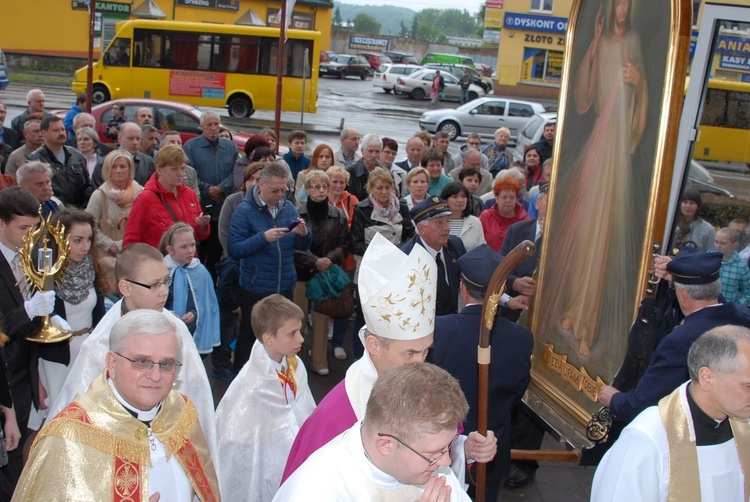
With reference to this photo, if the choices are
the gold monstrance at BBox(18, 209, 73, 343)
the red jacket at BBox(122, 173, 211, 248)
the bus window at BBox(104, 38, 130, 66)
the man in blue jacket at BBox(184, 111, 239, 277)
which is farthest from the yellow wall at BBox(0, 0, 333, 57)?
the gold monstrance at BBox(18, 209, 73, 343)

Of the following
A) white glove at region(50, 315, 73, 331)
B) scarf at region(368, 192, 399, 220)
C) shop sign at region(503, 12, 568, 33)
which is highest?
shop sign at region(503, 12, 568, 33)

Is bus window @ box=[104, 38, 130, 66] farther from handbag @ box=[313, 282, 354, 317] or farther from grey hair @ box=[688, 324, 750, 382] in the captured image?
grey hair @ box=[688, 324, 750, 382]

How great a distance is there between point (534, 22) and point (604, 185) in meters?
39.2

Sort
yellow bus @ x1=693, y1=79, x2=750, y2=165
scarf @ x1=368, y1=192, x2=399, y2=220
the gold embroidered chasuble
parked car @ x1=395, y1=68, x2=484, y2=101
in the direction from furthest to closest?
parked car @ x1=395, y1=68, x2=484, y2=101 < scarf @ x1=368, y1=192, x2=399, y2=220 < yellow bus @ x1=693, y1=79, x2=750, y2=165 < the gold embroidered chasuble

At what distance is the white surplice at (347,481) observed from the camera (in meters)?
2.54

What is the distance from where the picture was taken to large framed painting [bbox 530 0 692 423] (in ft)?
13.7

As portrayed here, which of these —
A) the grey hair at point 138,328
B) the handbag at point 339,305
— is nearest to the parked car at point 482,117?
the handbag at point 339,305

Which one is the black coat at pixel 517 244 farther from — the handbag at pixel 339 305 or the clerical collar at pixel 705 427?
the clerical collar at pixel 705 427

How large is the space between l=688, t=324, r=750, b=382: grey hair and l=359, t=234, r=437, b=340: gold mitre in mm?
1140

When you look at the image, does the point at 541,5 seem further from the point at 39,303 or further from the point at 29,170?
the point at 39,303

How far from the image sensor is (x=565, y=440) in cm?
484

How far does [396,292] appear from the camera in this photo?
3.61 meters

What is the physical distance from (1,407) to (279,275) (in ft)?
9.50

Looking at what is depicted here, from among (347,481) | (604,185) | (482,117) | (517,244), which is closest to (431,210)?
(517,244)
